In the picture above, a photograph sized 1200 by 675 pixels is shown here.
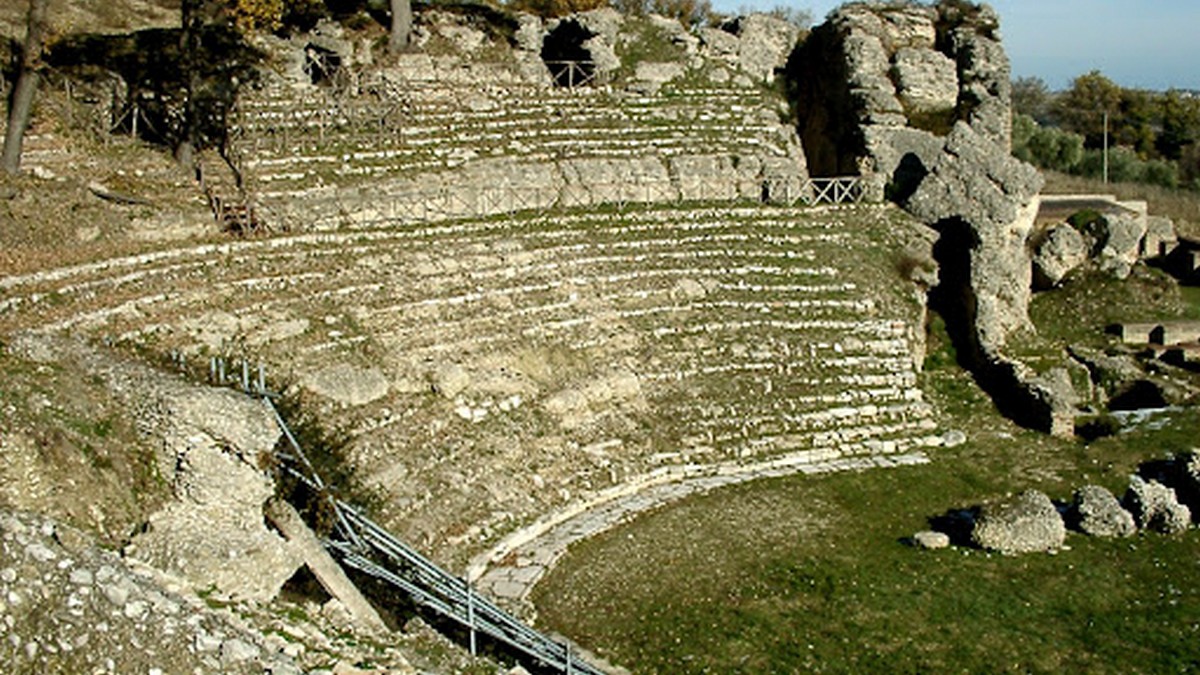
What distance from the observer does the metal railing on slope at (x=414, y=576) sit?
14789 mm

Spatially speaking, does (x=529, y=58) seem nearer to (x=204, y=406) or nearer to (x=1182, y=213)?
(x=204, y=406)

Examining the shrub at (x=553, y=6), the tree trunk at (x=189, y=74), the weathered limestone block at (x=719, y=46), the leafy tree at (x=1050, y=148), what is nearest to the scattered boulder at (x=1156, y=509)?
the weathered limestone block at (x=719, y=46)

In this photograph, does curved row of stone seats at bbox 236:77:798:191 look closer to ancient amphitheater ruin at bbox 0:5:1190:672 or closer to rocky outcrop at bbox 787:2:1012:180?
ancient amphitheater ruin at bbox 0:5:1190:672

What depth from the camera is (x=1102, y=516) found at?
20.3 m

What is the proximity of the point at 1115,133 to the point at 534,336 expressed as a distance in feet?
180

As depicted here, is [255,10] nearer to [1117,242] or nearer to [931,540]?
[931,540]

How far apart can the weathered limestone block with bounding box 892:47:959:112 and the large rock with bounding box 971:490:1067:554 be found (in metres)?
17.5

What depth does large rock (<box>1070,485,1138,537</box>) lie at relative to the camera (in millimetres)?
20250

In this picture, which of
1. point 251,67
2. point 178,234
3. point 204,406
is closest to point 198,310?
point 178,234

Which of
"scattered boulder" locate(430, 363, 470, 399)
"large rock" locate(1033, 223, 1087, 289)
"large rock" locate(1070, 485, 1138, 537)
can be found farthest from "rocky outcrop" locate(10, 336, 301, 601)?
"large rock" locate(1033, 223, 1087, 289)

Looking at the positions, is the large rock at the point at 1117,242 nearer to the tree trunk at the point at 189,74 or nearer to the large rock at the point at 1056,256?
the large rock at the point at 1056,256

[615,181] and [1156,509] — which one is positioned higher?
[615,181]

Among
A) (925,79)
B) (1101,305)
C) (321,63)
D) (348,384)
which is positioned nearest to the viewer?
(348,384)

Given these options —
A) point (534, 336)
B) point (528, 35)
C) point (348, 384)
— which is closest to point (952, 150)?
point (528, 35)
